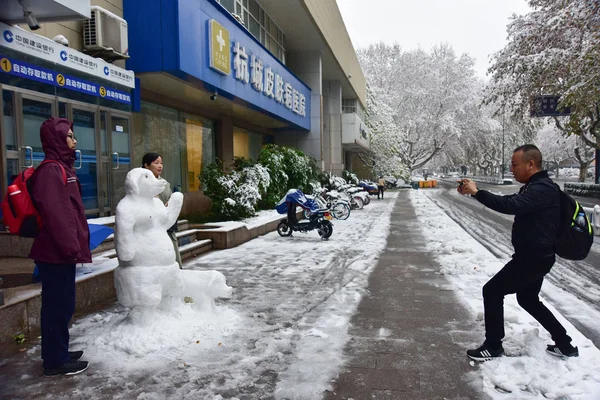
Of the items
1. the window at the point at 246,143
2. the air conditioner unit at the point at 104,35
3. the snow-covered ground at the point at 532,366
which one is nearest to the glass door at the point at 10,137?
the air conditioner unit at the point at 104,35

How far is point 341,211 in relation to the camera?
15.8 meters

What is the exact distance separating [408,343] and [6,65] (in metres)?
6.80

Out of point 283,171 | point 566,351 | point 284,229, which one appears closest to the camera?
point 566,351

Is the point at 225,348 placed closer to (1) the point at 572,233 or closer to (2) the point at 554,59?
(1) the point at 572,233

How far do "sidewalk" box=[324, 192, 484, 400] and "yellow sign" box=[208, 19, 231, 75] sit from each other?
7.31 meters

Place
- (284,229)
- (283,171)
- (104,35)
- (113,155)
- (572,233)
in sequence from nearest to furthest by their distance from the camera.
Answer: (572,233), (104,35), (113,155), (284,229), (283,171)

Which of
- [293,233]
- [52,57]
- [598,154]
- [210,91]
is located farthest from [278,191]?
[598,154]

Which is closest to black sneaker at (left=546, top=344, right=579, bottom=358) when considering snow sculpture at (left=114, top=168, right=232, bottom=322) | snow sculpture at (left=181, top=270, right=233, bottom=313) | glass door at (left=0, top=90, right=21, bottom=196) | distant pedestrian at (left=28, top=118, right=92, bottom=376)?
snow sculpture at (left=181, top=270, right=233, bottom=313)

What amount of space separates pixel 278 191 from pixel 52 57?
8062 mm

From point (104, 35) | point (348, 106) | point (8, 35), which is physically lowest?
point (8, 35)

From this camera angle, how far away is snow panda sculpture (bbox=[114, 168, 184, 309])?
4035 millimetres

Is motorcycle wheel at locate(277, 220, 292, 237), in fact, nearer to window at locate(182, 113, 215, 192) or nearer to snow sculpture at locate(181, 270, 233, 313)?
window at locate(182, 113, 215, 192)

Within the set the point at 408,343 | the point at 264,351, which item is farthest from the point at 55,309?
the point at 408,343

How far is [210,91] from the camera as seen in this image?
1225 centimetres
